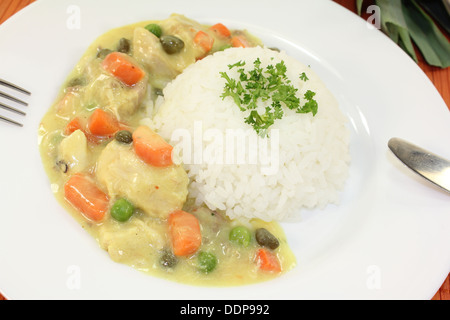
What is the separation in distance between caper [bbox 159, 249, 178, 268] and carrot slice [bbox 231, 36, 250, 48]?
2.79 metres

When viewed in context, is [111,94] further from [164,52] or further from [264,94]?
[264,94]

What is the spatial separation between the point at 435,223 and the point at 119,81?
11.1 feet

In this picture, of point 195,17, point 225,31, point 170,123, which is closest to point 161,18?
point 195,17

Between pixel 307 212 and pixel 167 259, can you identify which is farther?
pixel 307 212

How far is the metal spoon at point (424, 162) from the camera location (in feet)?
→ 14.4

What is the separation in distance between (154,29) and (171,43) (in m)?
0.33

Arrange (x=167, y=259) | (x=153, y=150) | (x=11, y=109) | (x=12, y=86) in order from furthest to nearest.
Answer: (x=12, y=86), (x=11, y=109), (x=153, y=150), (x=167, y=259)

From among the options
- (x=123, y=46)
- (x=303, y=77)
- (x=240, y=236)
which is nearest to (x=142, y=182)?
(x=240, y=236)

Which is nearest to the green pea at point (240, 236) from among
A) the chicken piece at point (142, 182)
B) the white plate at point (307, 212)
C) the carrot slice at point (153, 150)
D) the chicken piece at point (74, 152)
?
the white plate at point (307, 212)

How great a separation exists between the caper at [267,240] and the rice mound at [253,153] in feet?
1.24

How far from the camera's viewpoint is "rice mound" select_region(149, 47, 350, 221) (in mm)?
4617

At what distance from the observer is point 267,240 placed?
4.18 meters

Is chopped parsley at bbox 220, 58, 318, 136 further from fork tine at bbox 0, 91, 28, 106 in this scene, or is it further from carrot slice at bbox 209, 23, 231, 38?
fork tine at bbox 0, 91, 28, 106

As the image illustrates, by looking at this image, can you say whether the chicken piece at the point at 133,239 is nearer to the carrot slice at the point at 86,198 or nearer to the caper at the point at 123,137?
the carrot slice at the point at 86,198
